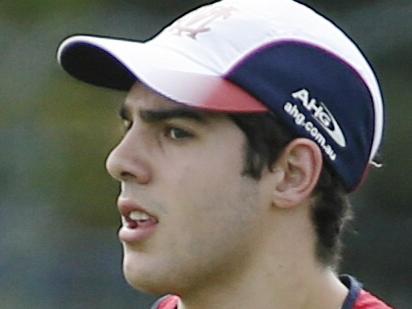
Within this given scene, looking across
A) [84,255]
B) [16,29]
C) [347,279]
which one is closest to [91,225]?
[84,255]

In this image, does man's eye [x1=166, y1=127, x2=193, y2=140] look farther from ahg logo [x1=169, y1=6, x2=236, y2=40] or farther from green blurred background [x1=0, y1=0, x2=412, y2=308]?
green blurred background [x1=0, y1=0, x2=412, y2=308]

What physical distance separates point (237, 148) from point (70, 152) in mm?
3997

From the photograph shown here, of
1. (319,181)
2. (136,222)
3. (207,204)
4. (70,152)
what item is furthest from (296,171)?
(70,152)

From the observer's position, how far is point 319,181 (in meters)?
3.18

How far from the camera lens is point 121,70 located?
3.17m

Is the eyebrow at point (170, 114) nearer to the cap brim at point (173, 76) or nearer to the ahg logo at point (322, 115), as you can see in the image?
the cap brim at point (173, 76)

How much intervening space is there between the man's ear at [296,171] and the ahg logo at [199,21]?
0.25m

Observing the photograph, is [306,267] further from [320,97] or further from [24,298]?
[24,298]

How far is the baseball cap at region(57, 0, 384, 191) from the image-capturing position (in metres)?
3.07

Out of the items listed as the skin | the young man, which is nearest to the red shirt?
the young man

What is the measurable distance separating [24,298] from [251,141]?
12.6 feet

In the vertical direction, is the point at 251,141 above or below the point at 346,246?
above

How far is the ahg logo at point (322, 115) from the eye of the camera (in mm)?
3113

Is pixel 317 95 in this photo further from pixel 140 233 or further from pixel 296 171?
pixel 140 233
